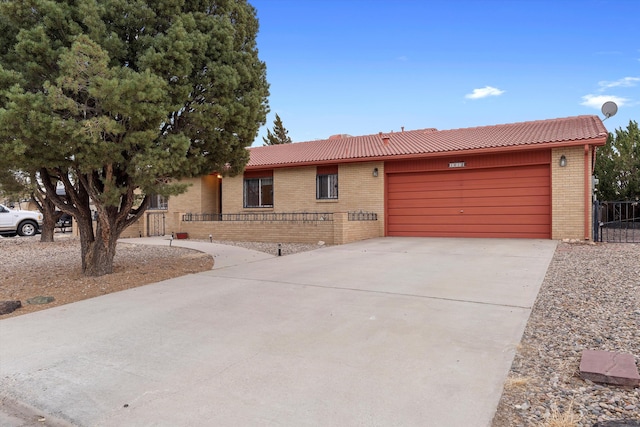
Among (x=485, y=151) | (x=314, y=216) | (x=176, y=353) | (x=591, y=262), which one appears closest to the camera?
(x=176, y=353)

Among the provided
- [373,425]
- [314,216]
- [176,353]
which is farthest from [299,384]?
[314,216]

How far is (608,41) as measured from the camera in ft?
44.1

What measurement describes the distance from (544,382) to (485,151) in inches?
454

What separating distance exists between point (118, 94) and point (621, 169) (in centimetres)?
2633

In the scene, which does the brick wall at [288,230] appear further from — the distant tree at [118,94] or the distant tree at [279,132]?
the distant tree at [279,132]

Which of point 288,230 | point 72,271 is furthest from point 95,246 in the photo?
point 288,230

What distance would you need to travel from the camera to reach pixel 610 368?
3010 millimetres

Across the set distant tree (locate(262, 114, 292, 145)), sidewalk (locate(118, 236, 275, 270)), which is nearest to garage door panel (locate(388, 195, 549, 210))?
sidewalk (locate(118, 236, 275, 270))

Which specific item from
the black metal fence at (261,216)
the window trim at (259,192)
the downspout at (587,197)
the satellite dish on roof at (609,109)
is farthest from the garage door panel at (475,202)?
the window trim at (259,192)

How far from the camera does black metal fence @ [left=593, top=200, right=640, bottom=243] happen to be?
12641 millimetres

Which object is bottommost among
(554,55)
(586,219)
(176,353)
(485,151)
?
→ (176,353)

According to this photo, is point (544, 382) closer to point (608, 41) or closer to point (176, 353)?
point (176, 353)

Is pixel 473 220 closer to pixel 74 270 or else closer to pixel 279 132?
pixel 74 270

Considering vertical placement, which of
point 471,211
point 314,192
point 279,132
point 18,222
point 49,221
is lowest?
point 18,222
